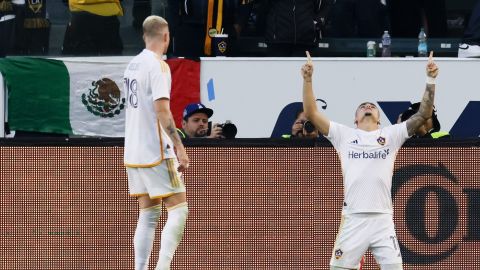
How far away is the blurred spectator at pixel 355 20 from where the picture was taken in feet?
52.4

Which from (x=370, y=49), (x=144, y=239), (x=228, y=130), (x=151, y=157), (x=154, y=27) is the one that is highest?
(x=370, y=49)

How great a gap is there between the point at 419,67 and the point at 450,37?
92cm

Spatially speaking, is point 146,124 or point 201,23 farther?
point 201,23

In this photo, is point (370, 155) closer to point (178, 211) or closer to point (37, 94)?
point (178, 211)

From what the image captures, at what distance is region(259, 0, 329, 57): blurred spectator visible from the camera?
50.1 feet

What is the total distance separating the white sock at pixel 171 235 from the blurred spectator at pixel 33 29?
18.2 feet

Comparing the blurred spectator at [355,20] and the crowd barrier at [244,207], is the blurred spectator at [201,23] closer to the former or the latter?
the blurred spectator at [355,20]

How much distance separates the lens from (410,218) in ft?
40.0

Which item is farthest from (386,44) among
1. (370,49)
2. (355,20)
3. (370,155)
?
(370,155)

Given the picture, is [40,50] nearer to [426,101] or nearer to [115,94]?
[115,94]

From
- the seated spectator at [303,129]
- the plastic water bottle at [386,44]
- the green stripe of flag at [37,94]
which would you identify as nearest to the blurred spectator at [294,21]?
the plastic water bottle at [386,44]

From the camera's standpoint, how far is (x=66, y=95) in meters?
15.5

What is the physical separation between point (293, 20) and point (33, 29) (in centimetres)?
303

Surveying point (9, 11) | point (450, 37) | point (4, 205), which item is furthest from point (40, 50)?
point (450, 37)
